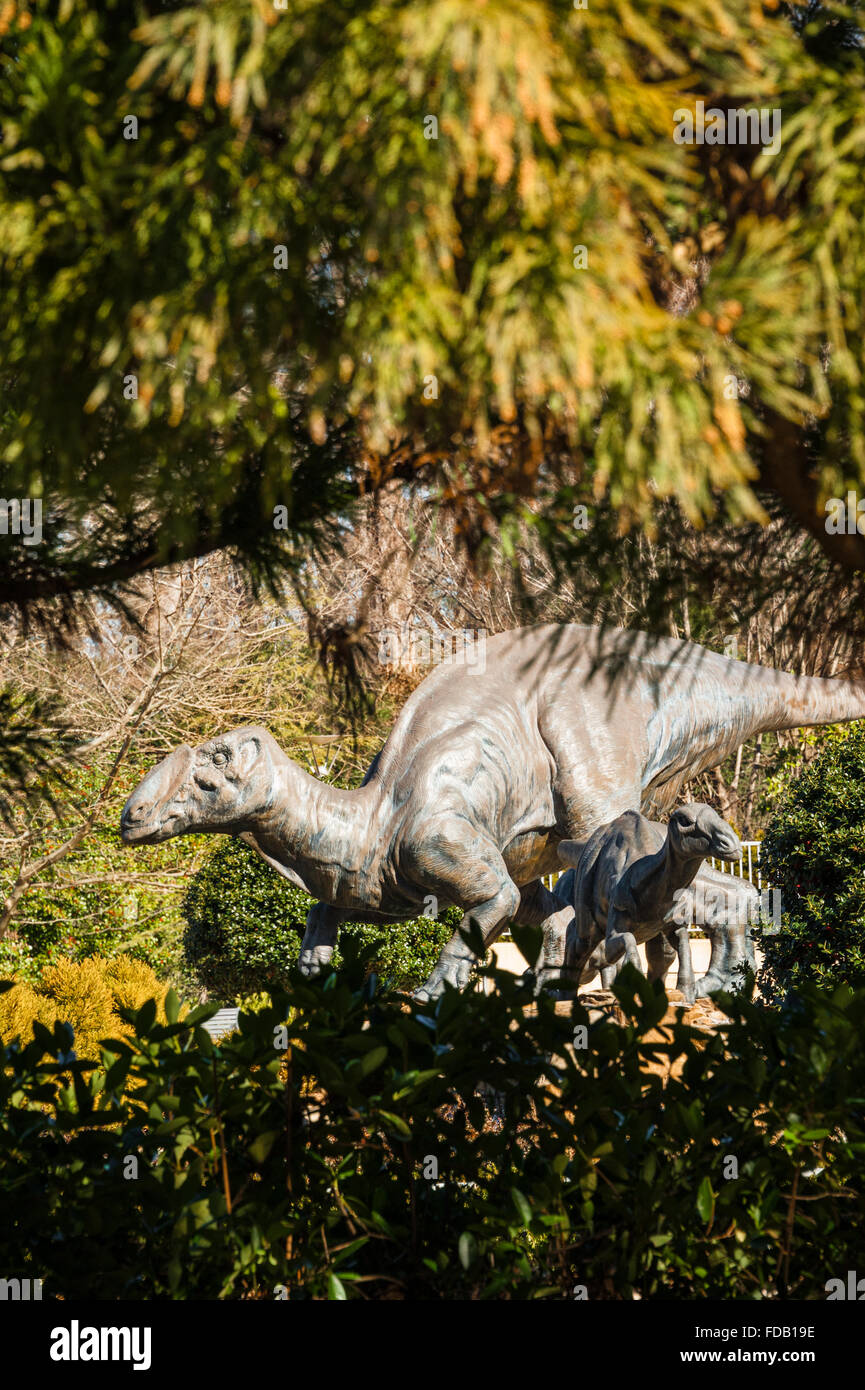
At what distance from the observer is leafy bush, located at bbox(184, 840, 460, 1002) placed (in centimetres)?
972

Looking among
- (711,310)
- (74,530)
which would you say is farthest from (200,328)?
(74,530)

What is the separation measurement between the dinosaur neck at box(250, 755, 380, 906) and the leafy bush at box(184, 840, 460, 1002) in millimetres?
4133

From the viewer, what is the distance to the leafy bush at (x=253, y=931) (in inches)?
383

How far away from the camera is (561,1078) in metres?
2.57

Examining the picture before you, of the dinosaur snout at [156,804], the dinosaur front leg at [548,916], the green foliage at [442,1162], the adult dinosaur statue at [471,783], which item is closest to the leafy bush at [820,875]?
the dinosaur front leg at [548,916]

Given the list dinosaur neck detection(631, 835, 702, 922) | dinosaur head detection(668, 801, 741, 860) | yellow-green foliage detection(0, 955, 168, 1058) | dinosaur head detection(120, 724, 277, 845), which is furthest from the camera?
yellow-green foliage detection(0, 955, 168, 1058)

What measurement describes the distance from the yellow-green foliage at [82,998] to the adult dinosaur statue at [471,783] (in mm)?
2184

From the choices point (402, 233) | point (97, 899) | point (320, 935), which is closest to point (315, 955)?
point (320, 935)

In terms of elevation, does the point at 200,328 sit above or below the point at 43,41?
below

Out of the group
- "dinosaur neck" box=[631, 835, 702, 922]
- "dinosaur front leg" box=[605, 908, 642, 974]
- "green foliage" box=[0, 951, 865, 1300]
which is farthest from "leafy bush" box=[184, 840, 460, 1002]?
"green foliage" box=[0, 951, 865, 1300]

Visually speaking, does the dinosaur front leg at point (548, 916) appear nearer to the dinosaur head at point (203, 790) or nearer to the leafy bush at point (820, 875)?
the dinosaur head at point (203, 790)

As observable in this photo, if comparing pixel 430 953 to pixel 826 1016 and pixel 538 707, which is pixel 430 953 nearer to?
pixel 538 707

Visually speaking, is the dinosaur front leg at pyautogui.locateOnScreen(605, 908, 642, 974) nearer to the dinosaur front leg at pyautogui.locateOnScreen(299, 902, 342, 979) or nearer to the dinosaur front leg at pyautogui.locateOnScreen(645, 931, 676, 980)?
the dinosaur front leg at pyautogui.locateOnScreen(645, 931, 676, 980)
